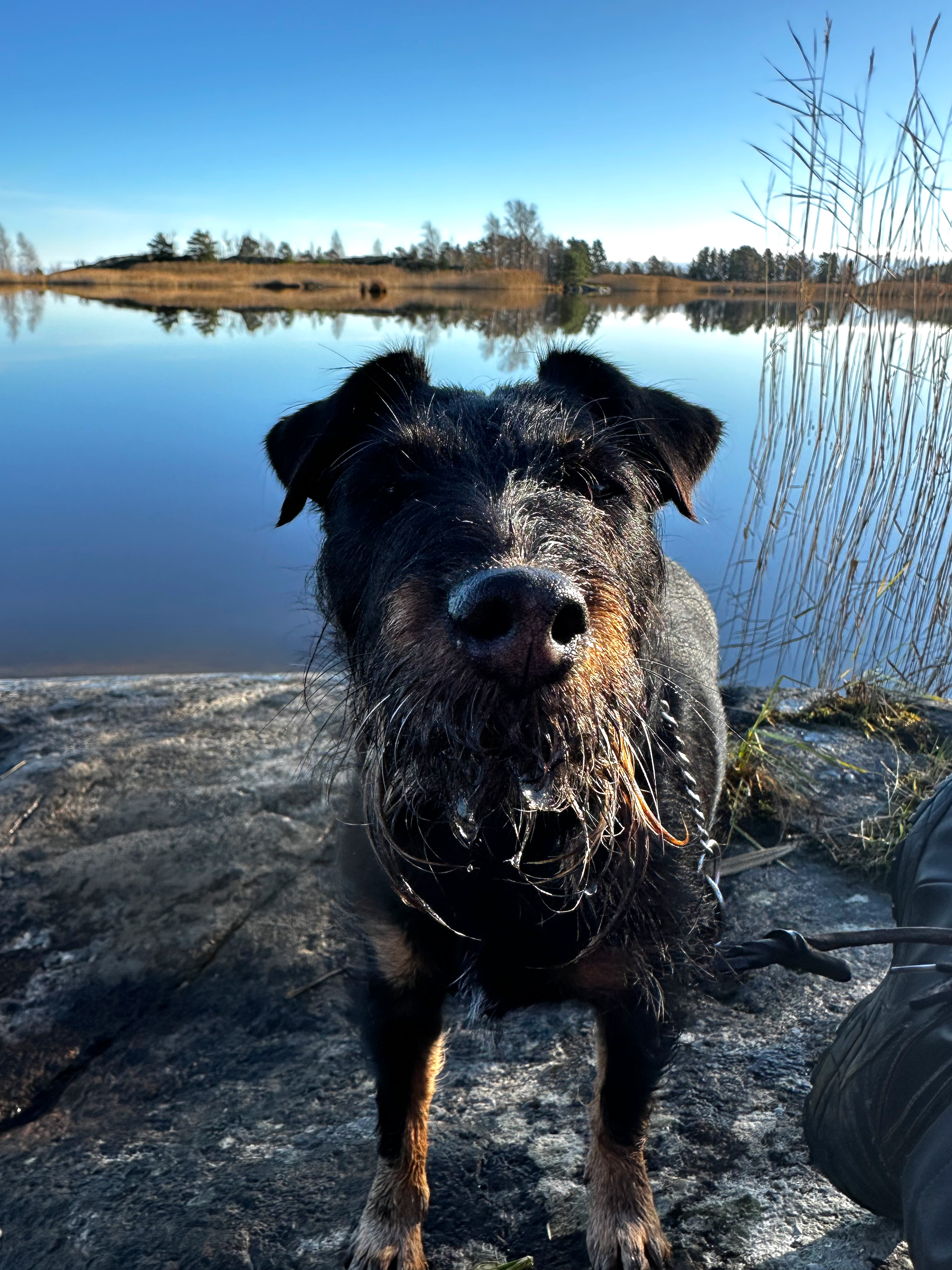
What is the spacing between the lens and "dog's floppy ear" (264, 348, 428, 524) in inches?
81.0

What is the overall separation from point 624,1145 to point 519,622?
1.46 metres

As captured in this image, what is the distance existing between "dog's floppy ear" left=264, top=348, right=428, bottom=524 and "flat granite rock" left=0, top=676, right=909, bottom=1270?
0.64m

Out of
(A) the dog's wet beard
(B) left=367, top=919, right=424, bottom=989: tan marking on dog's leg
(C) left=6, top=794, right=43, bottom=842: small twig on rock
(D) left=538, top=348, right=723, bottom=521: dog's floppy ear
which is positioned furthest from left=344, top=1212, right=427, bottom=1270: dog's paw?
(C) left=6, top=794, right=43, bottom=842: small twig on rock

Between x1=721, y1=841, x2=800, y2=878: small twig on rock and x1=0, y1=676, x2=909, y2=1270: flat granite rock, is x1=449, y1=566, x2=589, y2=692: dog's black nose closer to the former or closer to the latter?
x1=0, y1=676, x2=909, y2=1270: flat granite rock

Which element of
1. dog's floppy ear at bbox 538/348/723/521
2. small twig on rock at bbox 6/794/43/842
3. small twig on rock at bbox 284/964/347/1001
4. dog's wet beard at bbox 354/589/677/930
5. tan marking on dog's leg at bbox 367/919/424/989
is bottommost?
small twig on rock at bbox 284/964/347/1001

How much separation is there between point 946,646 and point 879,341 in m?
1.75

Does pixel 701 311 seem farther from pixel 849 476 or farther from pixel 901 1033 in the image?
pixel 901 1033

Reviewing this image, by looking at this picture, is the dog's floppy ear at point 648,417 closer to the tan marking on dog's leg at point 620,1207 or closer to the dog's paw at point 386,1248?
the tan marking on dog's leg at point 620,1207

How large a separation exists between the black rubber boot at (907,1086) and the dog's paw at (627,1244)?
41 centimetres

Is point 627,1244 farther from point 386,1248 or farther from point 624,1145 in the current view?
point 386,1248

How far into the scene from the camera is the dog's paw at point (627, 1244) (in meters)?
1.76

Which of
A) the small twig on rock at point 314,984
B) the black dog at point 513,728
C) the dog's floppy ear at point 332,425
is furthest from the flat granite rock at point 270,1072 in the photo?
the dog's floppy ear at point 332,425

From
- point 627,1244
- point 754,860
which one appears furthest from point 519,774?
point 754,860

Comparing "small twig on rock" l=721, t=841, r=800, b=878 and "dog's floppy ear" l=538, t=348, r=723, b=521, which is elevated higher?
"dog's floppy ear" l=538, t=348, r=723, b=521
